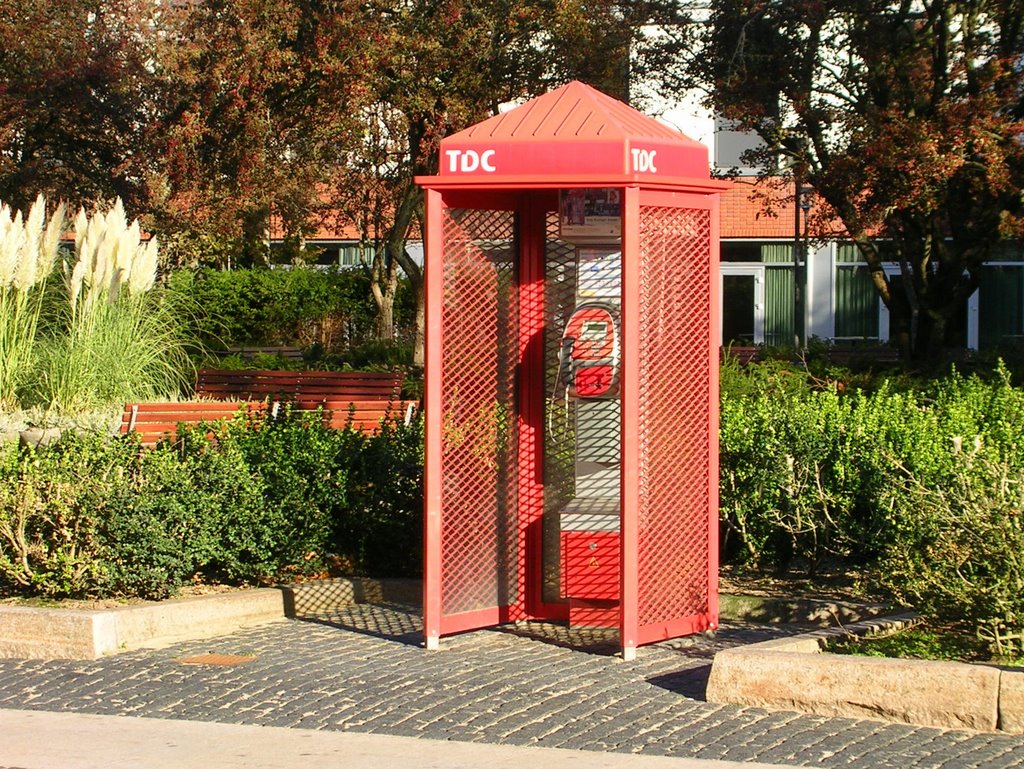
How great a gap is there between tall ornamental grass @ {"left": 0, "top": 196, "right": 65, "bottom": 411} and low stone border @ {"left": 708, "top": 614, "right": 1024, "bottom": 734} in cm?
799

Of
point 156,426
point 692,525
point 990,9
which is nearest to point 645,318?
point 692,525

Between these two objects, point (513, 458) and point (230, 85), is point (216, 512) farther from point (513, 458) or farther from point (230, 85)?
point (230, 85)

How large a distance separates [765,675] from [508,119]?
3.19 meters

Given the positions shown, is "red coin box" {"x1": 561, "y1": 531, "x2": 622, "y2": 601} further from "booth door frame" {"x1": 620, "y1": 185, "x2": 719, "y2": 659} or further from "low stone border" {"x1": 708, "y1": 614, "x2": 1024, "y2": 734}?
"low stone border" {"x1": 708, "y1": 614, "x2": 1024, "y2": 734}

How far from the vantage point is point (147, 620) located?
8141mm

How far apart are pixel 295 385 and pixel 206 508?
6.02 meters

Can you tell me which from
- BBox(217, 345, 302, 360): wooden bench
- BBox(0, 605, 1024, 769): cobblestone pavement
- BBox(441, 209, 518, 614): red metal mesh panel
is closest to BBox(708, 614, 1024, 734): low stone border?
BBox(0, 605, 1024, 769): cobblestone pavement

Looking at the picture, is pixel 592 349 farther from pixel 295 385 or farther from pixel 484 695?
pixel 295 385

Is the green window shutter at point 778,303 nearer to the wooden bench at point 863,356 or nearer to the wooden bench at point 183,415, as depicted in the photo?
the wooden bench at point 863,356

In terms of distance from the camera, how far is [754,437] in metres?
9.30

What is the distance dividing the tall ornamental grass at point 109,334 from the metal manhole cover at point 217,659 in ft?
18.1

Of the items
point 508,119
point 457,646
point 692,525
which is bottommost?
point 457,646

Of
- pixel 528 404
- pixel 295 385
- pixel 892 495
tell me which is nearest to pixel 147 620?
pixel 528 404

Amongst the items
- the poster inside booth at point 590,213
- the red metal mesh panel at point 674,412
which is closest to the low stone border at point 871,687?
the red metal mesh panel at point 674,412
